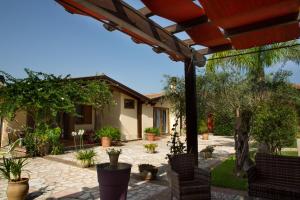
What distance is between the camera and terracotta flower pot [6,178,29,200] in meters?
5.52

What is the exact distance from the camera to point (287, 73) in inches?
598

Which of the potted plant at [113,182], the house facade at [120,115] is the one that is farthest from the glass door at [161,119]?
the potted plant at [113,182]

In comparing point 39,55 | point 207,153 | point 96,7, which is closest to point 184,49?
point 96,7

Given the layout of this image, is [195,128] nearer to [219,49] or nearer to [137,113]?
[219,49]

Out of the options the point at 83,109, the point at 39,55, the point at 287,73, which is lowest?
the point at 83,109

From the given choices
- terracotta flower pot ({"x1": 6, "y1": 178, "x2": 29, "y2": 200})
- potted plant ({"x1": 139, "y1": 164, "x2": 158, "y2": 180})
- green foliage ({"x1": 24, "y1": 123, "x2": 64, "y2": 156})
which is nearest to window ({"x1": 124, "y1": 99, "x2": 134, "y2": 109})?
green foliage ({"x1": 24, "y1": 123, "x2": 64, "y2": 156})

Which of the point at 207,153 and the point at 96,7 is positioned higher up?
the point at 96,7

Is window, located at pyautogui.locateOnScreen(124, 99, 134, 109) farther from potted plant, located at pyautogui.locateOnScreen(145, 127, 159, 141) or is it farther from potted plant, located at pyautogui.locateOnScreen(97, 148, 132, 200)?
potted plant, located at pyautogui.locateOnScreen(97, 148, 132, 200)

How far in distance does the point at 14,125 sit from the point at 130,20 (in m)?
12.5

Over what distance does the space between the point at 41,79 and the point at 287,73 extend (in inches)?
523

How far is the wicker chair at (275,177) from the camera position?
458 centimetres

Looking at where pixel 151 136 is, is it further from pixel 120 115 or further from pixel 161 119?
pixel 161 119

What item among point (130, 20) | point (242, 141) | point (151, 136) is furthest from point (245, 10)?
point (151, 136)

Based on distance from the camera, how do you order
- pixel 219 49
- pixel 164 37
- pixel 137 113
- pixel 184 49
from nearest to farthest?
pixel 164 37 → pixel 184 49 → pixel 219 49 → pixel 137 113
